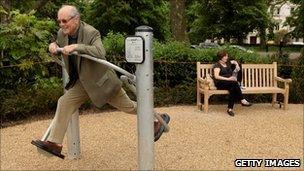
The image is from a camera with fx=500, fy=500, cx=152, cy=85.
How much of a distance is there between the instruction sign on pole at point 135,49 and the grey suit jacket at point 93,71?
1.55ft

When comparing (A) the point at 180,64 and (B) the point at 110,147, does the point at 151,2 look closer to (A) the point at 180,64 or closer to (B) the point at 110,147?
(A) the point at 180,64

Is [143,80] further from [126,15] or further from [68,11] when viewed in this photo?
[126,15]

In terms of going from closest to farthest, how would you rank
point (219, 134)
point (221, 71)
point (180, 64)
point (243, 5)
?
point (219, 134) < point (221, 71) < point (180, 64) < point (243, 5)

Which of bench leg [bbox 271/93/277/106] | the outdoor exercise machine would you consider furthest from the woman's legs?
the outdoor exercise machine

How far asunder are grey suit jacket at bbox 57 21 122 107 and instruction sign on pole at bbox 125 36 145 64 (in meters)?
0.47

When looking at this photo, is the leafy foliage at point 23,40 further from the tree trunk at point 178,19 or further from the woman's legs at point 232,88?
the tree trunk at point 178,19

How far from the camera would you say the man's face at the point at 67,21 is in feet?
16.1

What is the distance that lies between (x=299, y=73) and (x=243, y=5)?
2498cm

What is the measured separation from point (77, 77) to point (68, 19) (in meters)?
0.67

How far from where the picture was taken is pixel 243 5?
117 ft

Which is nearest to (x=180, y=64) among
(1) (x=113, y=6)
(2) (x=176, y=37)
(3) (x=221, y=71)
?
(3) (x=221, y=71)

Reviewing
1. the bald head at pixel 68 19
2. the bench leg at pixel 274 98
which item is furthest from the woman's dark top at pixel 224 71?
the bald head at pixel 68 19

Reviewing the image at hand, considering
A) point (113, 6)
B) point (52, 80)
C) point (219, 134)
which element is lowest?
point (219, 134)

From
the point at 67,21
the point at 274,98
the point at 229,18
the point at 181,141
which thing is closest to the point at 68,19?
the point at 67,21
